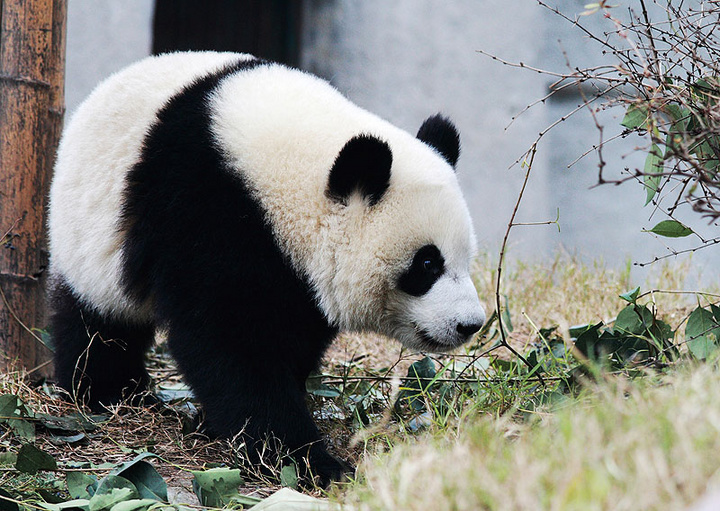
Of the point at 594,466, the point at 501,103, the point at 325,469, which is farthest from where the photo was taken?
the point at 501,103

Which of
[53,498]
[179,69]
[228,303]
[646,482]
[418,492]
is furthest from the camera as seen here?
[179,69]

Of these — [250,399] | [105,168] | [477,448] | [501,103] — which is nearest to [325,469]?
[250,399]

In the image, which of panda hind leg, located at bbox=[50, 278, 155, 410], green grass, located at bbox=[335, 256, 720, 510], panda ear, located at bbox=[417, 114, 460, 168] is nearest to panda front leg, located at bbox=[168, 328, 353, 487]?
panda hind leg, located at bbox=[50, 278, 155, 410]

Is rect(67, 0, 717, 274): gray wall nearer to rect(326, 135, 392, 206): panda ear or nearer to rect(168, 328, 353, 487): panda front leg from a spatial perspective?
rect(326, 135, 392, 206): panda ear

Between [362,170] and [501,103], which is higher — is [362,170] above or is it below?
below

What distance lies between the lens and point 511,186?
741cm

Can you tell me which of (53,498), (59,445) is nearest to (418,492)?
(53,498)

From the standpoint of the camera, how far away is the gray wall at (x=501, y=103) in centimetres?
730

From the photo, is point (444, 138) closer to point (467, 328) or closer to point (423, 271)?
point (423, 271)

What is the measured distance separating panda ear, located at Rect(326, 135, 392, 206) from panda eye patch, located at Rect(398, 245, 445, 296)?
0.24m

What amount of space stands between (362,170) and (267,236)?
376 millimetres

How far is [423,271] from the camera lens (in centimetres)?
264

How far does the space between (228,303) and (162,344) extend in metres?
1.83

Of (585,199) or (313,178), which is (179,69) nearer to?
(313,178)
